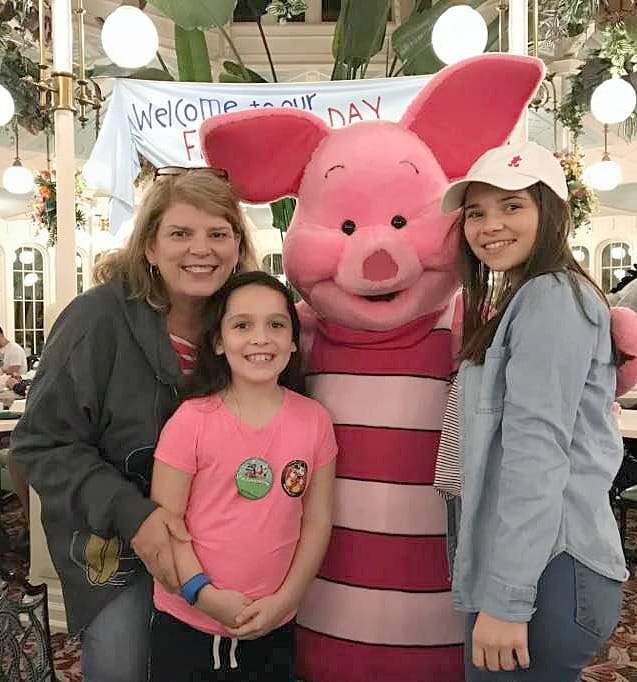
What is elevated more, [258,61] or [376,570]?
[258,61]

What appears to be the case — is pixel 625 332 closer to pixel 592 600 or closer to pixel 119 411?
pixel 592 600

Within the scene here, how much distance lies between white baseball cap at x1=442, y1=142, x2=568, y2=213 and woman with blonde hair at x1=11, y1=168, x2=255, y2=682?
1.90ft

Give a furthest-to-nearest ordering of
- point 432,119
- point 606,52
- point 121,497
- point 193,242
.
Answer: point 606,52 → point 432,119 → point 193,242 → point 121,497

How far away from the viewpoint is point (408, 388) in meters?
1.61

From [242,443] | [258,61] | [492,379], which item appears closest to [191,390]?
[242,443]

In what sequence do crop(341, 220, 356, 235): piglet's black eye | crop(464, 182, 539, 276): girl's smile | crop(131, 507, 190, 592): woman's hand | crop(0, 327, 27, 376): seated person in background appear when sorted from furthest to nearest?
crop(0, 327, 27, 376): seated person in background
crop(341, 220, 356, 235): piglet's black eye
crop(131, 507, 190, 592): woman's hand
crop(464, 182, 539, 276): girl's smile

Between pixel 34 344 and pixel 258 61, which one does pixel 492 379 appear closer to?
pixel 258 61

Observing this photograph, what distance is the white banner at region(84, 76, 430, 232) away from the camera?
2689mm

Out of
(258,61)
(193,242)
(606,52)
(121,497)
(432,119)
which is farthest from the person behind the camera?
(258,61)

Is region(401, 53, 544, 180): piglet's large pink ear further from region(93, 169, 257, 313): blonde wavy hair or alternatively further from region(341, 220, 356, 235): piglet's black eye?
region(93, 169, 257, 313): blonde wavy hair

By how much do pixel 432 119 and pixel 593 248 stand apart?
33.0 ft

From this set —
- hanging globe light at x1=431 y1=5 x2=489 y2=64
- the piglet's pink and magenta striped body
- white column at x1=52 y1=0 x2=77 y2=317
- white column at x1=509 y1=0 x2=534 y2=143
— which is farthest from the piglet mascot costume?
white column at x1=52 y1=0 x2=77 y2=317

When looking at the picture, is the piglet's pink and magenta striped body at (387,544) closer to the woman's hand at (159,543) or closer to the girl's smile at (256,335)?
the girl's smile at (256,335)

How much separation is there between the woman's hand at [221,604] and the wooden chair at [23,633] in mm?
879
